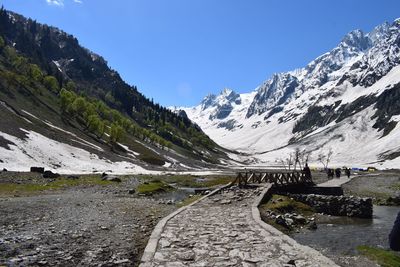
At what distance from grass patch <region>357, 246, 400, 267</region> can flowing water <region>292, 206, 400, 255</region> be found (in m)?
0.61

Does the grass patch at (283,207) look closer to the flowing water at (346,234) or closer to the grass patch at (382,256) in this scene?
the flowing water at (346,234)

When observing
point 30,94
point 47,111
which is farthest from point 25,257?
point 30,94

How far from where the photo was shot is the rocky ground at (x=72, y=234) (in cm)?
1509

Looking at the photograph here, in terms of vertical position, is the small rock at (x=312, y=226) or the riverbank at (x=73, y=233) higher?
the small rock at (x=312, y=226)

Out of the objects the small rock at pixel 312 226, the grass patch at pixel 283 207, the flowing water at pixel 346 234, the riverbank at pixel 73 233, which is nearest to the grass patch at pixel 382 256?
the flowing water at pixel 346 234

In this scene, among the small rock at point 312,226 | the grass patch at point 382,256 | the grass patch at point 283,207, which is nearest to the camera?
the grass patch at point 382,256

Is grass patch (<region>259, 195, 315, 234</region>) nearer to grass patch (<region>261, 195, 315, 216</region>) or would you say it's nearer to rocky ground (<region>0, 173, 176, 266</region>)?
grass patch (<region>261, 195, 315, 216</region>)

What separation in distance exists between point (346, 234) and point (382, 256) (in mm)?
7405

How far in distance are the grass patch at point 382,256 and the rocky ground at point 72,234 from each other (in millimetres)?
10932

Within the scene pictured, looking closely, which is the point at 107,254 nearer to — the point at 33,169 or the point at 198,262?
the point at 198,262

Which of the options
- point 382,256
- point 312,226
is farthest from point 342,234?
point 382,256

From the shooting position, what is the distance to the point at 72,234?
19.3 m

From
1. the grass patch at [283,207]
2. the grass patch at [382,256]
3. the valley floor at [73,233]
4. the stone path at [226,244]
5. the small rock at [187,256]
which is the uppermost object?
the grass patch at [283,207]

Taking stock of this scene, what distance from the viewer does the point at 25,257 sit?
14.9 meters
